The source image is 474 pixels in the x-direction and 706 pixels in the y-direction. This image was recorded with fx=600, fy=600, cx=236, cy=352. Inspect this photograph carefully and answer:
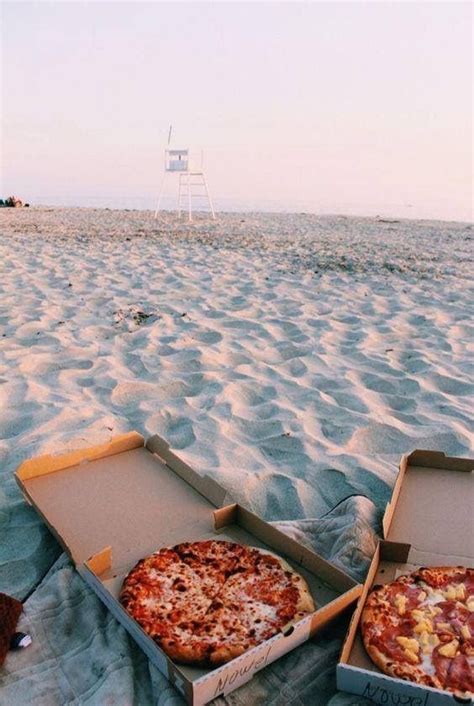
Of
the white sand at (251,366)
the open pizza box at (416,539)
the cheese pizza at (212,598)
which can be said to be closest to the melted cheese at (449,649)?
the open pizza box at (416,539)

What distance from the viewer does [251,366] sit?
419cm

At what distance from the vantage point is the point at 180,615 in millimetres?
1772

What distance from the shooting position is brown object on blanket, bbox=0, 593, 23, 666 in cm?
168

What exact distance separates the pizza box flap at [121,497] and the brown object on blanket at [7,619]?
26 cm

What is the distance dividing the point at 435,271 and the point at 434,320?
3.10 m

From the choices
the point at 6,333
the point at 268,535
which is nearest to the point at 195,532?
the point at 268,535

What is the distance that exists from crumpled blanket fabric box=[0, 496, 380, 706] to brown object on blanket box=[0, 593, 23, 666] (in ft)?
0.13

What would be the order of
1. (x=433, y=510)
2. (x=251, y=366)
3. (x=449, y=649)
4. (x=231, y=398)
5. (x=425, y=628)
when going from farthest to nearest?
1. (x=251, y=366)
2. (x=231, y=398)
3. (x=433, y=510)
4. (x=425, y=628)
5. (x=449, y=649)

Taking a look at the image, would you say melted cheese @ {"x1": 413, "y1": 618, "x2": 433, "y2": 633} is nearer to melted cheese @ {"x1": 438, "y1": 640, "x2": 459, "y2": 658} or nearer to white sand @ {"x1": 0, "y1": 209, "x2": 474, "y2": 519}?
melted cheese @ {"x1": 438, "y1": 640, "x2": 459, "y2": 658}

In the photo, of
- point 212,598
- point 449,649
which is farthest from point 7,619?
point 449,649

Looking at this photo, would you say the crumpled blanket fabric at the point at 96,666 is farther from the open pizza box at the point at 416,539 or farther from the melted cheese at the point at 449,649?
the melted cheese at the point at 449,649

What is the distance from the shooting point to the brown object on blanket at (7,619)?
1684 millimetres

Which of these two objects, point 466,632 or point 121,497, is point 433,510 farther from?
point 121,497

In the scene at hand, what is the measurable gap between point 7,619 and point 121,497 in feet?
2.43
